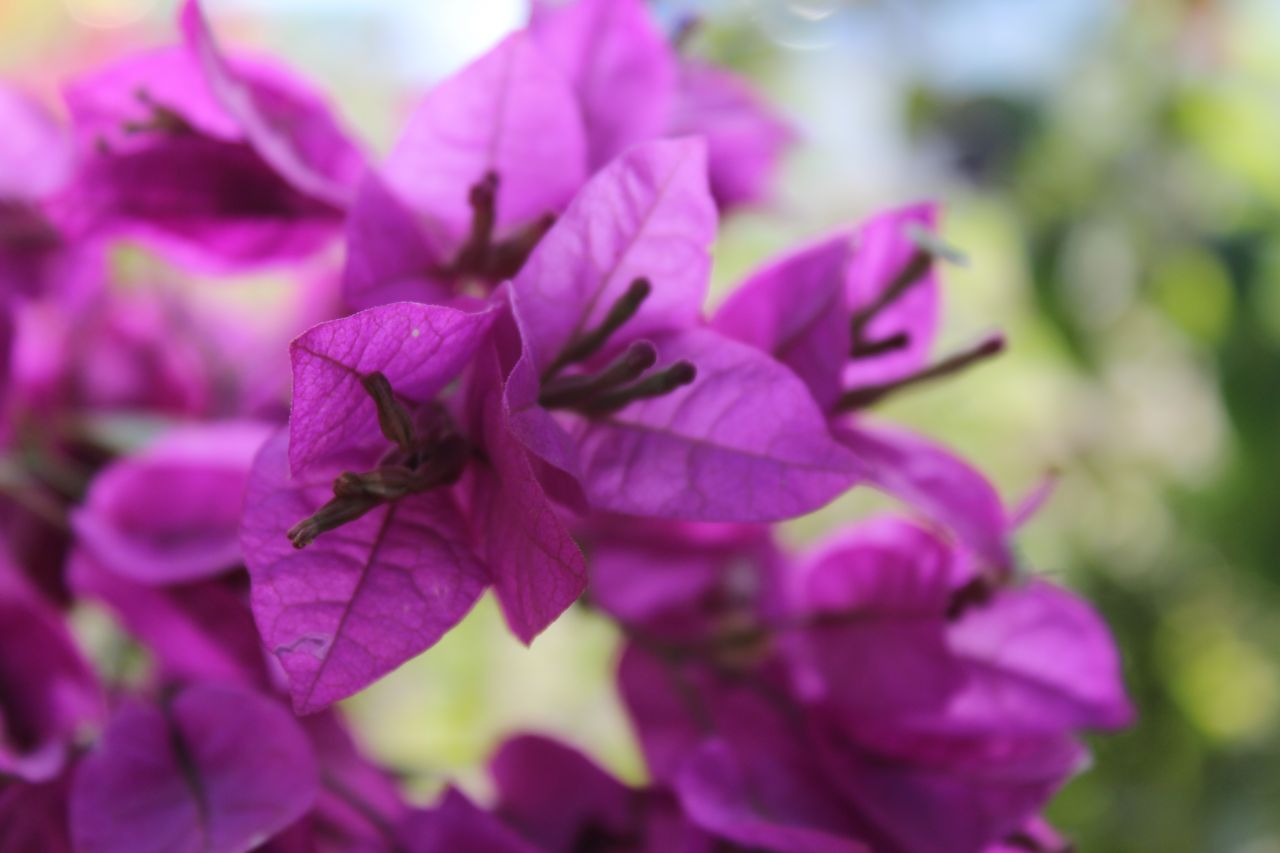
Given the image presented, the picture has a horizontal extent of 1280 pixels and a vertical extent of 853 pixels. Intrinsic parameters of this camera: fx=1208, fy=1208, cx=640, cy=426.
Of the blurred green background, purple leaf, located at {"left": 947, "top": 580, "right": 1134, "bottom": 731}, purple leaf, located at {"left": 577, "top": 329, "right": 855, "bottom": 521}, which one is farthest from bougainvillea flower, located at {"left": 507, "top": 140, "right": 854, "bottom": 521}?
the blurred green background

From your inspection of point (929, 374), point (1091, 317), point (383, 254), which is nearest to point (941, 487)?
point (929, 374)

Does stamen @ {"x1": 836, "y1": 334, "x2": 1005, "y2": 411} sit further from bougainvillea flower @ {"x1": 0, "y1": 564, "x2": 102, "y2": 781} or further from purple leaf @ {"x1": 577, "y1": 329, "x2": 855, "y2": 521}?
bougainvillea flower @ {"x1": 0, "y1": 564, "x2": 102, "y2": 781}

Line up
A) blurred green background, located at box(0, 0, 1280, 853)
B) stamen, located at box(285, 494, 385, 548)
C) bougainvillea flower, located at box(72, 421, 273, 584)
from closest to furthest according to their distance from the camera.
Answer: stamen, located at box(285, 494, 385, 548), bougainvillea flower, located at box(72, 421, 273, 584), blurred green background, located at box(0, 0, 1280, 853)

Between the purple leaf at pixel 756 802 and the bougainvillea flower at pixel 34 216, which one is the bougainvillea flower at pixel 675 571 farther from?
the bougainvillea flower at pixel 34 216

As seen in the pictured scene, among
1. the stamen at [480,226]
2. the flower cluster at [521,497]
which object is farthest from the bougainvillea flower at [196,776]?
the stamen at [480,226]

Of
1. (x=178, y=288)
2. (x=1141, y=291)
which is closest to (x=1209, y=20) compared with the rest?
(x=1141, y=291)

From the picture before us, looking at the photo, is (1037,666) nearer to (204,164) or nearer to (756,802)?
(756,802)

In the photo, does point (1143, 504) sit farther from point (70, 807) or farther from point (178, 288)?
point (70, 807)
